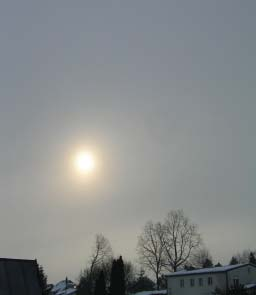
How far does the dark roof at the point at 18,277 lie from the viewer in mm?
14750

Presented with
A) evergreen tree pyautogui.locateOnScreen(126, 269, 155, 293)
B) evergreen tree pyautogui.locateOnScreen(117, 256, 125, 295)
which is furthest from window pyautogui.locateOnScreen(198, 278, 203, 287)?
evergreen tree pyautogui.locateOnScreen(126, 269, 155, 293)

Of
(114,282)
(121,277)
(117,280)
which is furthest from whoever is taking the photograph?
(121,277)

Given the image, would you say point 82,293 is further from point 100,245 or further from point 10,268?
point 10,268

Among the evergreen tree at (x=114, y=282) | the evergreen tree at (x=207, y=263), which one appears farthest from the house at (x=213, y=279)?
the evergreen tree at (x=207, y=263)

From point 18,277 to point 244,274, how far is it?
49499mm

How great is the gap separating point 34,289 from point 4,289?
3.53ft

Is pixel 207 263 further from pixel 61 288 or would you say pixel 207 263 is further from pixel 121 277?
pixel 121 277

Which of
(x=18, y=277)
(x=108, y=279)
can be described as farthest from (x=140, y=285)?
(x=18, y=277)

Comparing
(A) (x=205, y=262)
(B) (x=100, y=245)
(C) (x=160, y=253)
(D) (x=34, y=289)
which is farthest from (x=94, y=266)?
(D) (x=34, y=289)

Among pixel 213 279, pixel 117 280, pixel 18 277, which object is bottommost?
pixel 18 277

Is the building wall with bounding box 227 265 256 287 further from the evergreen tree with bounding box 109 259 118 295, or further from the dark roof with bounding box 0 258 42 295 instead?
the dark roof with bounding box 0 258 42 295

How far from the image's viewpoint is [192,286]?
62.2 meters

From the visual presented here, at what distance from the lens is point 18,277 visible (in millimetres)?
15180

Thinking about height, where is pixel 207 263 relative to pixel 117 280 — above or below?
above
